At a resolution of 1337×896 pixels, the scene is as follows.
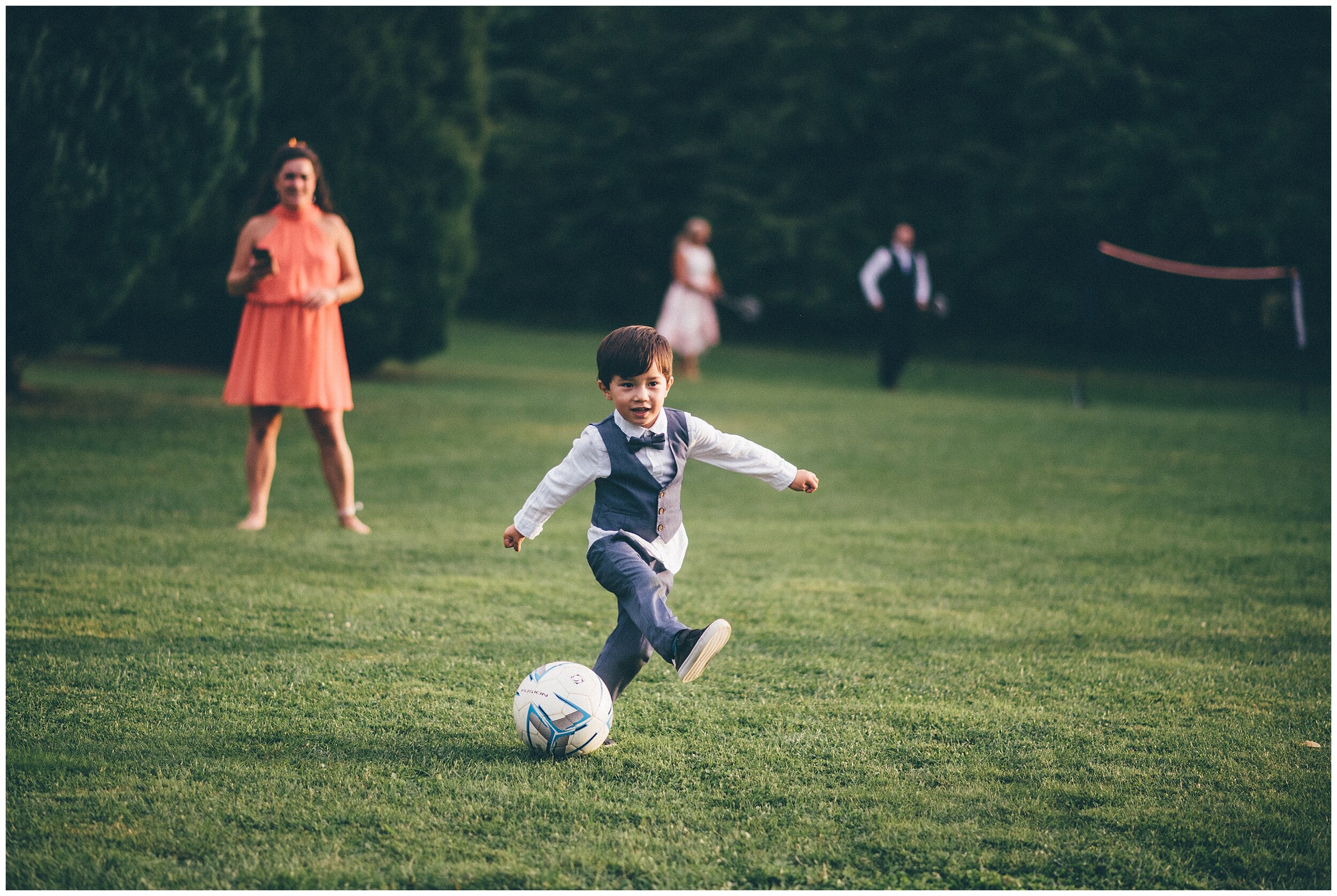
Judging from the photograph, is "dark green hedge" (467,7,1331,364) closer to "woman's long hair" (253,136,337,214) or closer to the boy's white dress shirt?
"woman's long hair" (253,136,337,214)

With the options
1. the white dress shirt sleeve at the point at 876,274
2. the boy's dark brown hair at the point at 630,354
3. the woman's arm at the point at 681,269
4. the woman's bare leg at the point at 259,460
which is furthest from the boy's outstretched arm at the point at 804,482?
the woman's arm at the point at 681,269

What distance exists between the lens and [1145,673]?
4.83 meters

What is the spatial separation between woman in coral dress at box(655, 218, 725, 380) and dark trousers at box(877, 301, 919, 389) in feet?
8.19

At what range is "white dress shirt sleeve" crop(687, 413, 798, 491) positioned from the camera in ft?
13.4

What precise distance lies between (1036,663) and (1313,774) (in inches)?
48.7

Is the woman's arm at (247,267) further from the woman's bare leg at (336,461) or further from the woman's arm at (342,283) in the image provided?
the woman's bare leg at (336,461)

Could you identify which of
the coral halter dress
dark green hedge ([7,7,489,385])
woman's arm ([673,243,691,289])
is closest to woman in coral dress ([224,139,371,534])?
the coral halter dress

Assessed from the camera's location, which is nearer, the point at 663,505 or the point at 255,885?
the point at 255,885

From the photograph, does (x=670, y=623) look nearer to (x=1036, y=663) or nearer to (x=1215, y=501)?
(x=1036, y=663)

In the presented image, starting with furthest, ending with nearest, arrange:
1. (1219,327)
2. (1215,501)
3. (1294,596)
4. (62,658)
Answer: (1219,327), (1215,501), (1294,596), (62,658)

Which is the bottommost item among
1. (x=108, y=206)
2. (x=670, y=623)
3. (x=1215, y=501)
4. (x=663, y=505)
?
(x=1215, y=501)

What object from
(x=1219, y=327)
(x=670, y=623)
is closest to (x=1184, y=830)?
(x=670, y=623)

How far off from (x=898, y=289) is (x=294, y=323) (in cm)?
1072

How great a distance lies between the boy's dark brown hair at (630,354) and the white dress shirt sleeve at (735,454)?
0.96 feet
